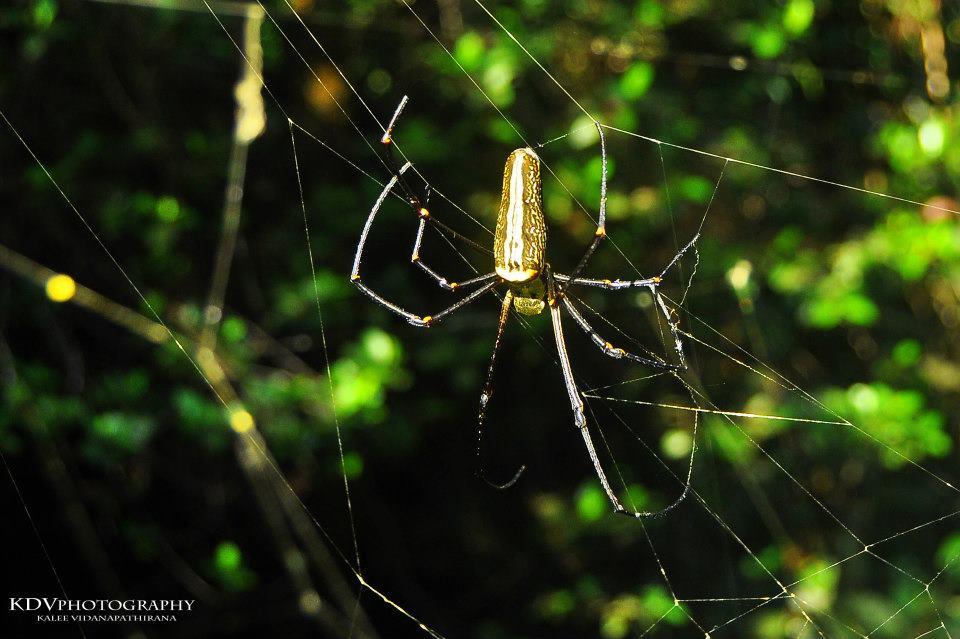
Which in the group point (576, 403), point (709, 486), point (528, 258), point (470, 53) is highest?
point (470, 53)

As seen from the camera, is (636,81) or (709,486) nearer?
(636,81)

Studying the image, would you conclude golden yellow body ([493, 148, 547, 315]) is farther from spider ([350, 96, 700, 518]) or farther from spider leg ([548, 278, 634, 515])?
spider leg ([548, 278, 634, 515])

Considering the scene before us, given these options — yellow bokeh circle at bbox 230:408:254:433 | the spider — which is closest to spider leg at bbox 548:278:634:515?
the spider

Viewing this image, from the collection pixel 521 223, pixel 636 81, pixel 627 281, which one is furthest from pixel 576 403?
pixel 636 81

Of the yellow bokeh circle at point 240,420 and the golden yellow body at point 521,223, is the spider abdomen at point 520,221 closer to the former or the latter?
the golden yellow body at point 521,223

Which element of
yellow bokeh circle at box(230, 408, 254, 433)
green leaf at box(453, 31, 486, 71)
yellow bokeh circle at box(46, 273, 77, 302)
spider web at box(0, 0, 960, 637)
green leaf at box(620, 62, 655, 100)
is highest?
yellow bokeh circle at box(46, 273, 77, 302)

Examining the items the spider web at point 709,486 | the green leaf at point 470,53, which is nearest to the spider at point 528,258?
the spider web at point 709,486

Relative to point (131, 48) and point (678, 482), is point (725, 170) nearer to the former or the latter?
point (678, 482)

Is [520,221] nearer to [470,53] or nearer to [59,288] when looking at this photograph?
[470,53]

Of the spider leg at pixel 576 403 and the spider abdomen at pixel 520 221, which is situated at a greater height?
the spider abdomen at pixel 520 221

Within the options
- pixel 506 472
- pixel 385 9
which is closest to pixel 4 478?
pixel 506 472
